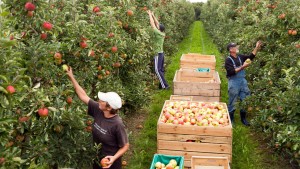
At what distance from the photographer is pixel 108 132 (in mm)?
4383

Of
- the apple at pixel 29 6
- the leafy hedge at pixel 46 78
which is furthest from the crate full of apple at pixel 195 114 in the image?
the apple at pixel 29 6

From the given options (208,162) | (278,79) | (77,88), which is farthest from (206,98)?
(77,88)

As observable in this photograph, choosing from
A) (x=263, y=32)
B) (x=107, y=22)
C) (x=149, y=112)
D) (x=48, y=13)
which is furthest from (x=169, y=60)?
(x=48, y=13)

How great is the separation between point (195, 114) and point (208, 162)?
51.5 inches

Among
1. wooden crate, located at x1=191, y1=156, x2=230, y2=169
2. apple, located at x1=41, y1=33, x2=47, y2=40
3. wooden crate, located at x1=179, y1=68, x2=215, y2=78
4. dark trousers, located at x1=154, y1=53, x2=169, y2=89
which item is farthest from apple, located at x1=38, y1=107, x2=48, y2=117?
dark trousers, located at x1=154, y1=53, x2=169, y2=89

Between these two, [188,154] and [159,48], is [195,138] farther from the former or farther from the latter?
[159,48]

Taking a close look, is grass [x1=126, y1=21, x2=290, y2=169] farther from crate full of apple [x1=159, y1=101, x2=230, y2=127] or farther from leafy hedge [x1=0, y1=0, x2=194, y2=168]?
leafy hedge [x1=0, y1=0, x2=194, y2=168]

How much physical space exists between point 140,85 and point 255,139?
2.60 metres

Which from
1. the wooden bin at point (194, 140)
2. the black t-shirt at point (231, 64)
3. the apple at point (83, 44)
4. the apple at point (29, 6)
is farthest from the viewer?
the black t-shirt at point (231, 64)

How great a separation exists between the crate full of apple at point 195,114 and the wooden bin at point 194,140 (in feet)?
0.75

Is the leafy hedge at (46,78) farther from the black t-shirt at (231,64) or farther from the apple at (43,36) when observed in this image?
the black t-shirt at (231,64)

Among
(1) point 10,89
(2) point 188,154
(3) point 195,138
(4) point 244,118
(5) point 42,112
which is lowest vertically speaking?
(4) point 244,118

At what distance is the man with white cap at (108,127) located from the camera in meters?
4.23

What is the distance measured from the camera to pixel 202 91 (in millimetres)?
8273
